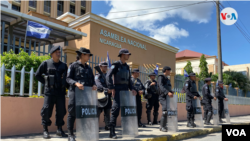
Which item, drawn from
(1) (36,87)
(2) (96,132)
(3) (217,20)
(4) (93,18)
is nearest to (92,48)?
(4) (93,18)

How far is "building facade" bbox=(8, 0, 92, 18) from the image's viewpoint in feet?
92.9

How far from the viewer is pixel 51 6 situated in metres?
31.0

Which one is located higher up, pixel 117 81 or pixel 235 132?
pixel 117 81

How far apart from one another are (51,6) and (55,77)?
29169mm

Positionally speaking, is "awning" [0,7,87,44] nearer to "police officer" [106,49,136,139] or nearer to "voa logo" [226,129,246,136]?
"police officer" [106,49,136,139]

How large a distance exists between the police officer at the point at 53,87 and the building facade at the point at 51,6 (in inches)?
1011

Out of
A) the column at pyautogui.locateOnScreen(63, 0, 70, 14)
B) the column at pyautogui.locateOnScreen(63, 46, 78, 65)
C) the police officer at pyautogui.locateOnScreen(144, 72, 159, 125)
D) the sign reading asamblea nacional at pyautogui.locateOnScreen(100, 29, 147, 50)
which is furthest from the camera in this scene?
the column at pyautogui.locateOnScreen(63, 0, 70, 14)

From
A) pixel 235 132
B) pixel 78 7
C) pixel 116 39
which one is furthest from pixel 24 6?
pixel 235 132

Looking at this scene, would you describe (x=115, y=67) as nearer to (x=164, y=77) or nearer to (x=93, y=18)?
(x=164, y=77)

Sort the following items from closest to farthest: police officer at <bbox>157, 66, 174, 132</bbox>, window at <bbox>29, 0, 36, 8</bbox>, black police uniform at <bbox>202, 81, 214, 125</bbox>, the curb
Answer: the curb
police officer at <bbox>157, 66, 174, 132</bbox>
black police uniform at <bbox>202, 81, 214, 125</bbox>
window at <bbox>29, 0, 36, 8</bbox>

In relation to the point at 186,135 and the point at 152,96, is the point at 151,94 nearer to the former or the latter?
the point at 152,96

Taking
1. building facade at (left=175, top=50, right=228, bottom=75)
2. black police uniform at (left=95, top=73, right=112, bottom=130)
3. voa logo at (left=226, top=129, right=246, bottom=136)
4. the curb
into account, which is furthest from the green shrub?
building facade at (left=175, top=50, right=228, bottom=75)

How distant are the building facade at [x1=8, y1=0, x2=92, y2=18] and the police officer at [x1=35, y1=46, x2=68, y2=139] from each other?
25687 mm

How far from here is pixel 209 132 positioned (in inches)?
294
